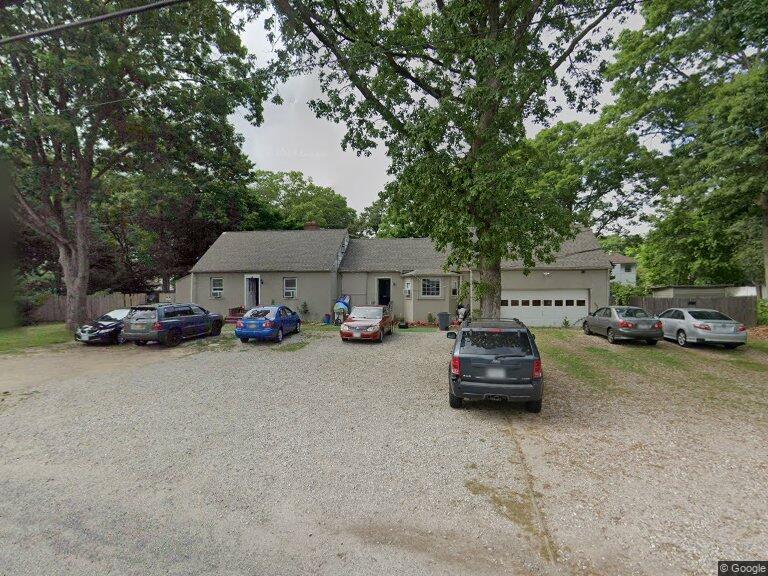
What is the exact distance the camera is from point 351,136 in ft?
38.4

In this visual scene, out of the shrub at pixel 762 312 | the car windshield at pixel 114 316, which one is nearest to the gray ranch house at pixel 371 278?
the car windshield at pixel 114 316

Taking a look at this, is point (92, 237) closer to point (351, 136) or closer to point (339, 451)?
point (351, 136)

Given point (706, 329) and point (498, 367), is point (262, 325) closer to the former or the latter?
point (498, 367)

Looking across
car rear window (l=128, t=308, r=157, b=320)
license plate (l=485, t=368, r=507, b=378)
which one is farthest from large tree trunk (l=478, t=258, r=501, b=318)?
car rear window (l=128, t=308, r=157, b=320)

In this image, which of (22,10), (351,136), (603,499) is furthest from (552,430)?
(22,10)

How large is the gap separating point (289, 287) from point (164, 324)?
8775 millimetres

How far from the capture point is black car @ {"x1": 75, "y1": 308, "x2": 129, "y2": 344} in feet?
47.0

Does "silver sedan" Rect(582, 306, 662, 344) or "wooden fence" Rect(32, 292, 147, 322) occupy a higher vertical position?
"wooden fence" Rect(32, 292, 147, 322)

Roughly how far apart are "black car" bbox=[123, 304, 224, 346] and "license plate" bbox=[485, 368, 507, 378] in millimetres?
12541

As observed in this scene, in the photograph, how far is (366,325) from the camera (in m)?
14.4

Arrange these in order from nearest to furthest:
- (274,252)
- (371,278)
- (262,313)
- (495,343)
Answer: (495,343)
(262,313)
(371,278)
(274,252)

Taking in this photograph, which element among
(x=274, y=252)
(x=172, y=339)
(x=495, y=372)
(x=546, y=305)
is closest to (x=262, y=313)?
(x=172, y=339)

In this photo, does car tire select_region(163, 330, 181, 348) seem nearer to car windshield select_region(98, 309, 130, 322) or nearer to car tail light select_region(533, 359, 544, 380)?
car windshield select_region(98, 309, 130, 322)

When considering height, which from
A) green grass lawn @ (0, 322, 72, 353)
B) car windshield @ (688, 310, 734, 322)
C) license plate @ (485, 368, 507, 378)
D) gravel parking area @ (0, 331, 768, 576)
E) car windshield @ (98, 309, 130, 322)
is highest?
car windshield @ (98, 309, 130, 322)
